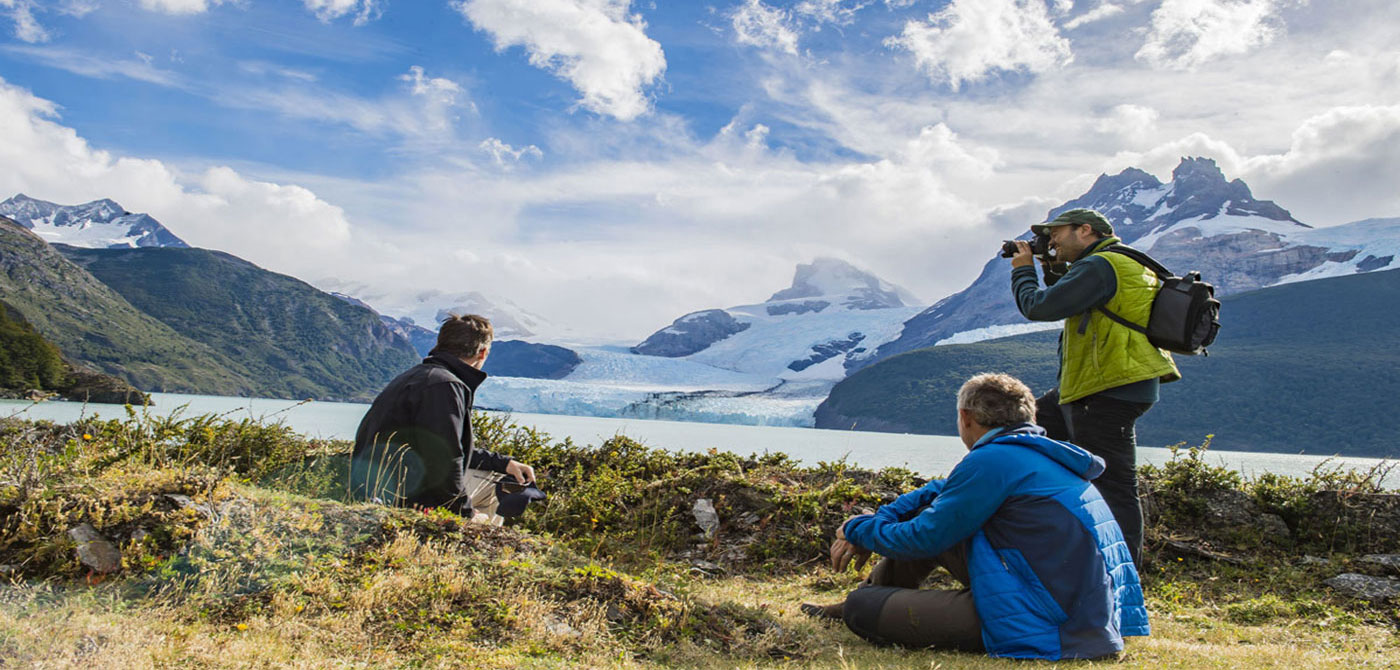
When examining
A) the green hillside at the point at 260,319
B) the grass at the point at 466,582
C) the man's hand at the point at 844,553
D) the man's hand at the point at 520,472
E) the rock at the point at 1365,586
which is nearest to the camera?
the grass at the point at 466,582

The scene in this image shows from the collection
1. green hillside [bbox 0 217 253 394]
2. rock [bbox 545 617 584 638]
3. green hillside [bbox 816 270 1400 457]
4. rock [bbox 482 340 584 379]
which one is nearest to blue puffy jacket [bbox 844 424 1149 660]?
rock [bbox 545 617 584 638]

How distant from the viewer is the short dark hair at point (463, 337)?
4.92 metres

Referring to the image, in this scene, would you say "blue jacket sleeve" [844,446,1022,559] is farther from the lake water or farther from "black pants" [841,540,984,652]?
the lake water

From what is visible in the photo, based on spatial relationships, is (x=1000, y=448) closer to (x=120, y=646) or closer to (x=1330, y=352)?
(x=120, y=646)

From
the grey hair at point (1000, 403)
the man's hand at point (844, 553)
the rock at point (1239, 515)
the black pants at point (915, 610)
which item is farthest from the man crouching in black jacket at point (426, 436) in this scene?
the rock at point (1239, 515)

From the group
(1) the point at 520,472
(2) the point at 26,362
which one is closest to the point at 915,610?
(1) the point at 520,472

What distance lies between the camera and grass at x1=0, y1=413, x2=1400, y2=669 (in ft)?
9.78

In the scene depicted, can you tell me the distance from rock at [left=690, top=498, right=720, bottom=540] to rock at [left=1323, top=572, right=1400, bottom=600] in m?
4.28

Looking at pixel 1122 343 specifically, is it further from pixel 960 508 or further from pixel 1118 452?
pixel 960 508

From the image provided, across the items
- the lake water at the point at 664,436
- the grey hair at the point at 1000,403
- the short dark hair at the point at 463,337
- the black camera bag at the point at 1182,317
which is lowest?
the lake water at the point at 664,436

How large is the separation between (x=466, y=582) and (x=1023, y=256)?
390cm

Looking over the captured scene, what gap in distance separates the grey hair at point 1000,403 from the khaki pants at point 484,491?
3.10 m

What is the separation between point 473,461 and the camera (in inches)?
207

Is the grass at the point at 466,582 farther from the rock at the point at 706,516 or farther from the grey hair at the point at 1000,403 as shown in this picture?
the grey hair at the point at 1000,403
